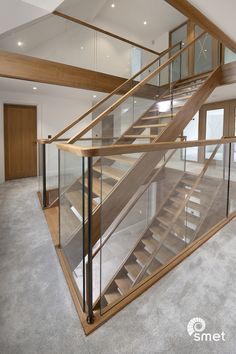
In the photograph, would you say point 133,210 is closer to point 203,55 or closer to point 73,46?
point 73,46

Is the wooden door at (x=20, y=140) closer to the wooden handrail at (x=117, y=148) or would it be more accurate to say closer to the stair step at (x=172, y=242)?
the stair step at (x=172, y=242)

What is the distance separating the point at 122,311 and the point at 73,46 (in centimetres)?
469

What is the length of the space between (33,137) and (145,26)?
17.1ft

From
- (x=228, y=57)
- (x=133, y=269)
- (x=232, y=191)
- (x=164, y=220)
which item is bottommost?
(x=133, y=269)

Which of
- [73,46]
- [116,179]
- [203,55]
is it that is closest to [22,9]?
[73,46]

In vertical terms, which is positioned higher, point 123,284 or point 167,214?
point 167,214

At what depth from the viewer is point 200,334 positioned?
1.25 m

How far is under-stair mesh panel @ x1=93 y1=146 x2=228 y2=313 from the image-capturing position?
2.43m

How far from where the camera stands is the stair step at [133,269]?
2.70 metres

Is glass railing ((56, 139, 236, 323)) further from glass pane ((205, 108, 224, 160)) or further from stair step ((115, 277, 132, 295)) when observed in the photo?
glass pane ((205, 108, 224, 160))

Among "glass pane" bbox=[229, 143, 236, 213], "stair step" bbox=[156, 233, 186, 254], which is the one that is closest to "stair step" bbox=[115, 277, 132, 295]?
"stair step" bbox=[156, 233, 186, 254]

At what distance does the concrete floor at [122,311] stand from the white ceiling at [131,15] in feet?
19.7

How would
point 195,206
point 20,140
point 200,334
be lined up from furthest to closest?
point 20,140
point 195,206
point 200,334

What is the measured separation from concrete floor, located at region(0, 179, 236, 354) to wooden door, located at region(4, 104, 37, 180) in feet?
12.4
